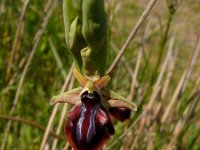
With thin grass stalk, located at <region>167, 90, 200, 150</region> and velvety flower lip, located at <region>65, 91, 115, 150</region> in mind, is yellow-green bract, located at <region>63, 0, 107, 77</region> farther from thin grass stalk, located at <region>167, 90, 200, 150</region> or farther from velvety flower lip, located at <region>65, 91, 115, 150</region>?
thin grass stalk, located at <region>167, 90, 200, 150</region>

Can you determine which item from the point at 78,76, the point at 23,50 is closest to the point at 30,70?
the point at 23,50

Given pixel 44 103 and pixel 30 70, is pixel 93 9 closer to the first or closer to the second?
pixel 44 103

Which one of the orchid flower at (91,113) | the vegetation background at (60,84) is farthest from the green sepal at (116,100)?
the vegetation background at (60,84)

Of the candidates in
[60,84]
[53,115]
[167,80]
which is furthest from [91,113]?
[60,84]

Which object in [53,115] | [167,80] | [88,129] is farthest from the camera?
[167,80]

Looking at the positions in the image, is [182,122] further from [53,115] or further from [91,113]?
[91,113]

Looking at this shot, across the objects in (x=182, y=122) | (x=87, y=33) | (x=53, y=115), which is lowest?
(x=182, y=122)

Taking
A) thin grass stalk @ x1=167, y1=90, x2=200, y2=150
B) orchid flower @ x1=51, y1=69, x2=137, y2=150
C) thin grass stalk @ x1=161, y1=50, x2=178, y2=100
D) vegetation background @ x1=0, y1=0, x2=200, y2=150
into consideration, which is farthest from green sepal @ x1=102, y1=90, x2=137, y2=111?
thin grass stalk @ x1=161, y1=50, x2=178, y2=100
